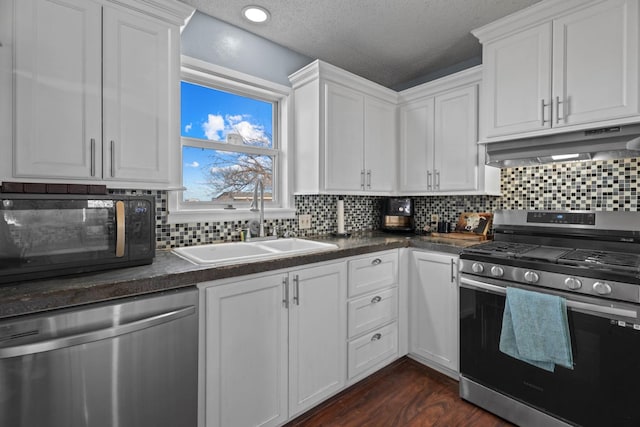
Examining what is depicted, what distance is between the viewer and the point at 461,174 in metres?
2.46

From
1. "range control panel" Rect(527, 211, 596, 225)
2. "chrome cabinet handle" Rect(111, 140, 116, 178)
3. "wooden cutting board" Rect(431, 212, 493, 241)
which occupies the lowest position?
"wooden cutting board" Rect(431, 212, 493, 241)

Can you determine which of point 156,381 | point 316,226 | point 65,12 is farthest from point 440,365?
point 65,12

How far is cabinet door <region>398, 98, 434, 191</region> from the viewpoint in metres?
2.66

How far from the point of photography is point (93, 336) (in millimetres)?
1106

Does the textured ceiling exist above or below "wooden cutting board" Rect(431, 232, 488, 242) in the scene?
above

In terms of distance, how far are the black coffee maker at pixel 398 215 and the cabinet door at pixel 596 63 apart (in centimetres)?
130

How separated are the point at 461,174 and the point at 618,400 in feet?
5.18

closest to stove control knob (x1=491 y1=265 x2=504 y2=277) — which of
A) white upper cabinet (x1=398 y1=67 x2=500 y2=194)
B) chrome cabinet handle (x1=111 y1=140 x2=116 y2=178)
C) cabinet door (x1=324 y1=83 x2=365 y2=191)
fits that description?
white upper cabinet (x1=398 y1=67 x2=500 y2=194)

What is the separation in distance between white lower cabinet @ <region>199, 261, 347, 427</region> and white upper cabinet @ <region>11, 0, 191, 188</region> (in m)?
0.78

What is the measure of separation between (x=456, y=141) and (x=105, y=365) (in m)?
2.56

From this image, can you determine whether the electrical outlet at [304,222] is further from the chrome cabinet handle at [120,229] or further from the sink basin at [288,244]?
the chrome cabinet handle at [120,229]

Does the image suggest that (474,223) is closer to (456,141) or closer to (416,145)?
(456,141)

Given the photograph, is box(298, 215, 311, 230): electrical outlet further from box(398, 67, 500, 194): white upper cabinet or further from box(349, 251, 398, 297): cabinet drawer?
box(398, 67, 500, 194): white upper cabinet

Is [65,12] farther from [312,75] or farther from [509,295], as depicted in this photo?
[509,295]
